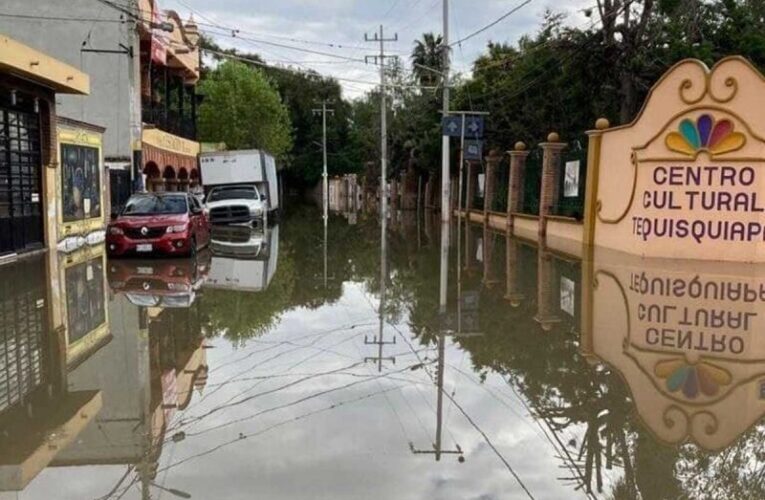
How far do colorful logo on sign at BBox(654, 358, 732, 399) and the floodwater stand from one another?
40mm

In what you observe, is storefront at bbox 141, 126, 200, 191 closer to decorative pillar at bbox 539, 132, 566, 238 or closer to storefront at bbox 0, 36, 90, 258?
storefront at bbox 0, 36, 90, 258

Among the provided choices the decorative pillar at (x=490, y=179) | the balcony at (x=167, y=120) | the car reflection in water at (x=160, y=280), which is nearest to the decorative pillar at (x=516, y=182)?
the decorative pillar at (x=490, y=179)

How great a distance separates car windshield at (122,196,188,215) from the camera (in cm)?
1872

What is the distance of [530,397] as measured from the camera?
6.94m

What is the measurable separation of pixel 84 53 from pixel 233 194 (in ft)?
27.2

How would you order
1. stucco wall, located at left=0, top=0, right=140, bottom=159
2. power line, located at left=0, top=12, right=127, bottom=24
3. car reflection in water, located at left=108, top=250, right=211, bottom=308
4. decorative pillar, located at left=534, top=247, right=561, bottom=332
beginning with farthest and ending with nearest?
stucco wall, located at left=0, top=0, right=140, bottom=159 < power line, located at left=0, top=12, right=127, bottom=24 < car reflection in water, located at left=108, top=250, right=211, bottom=308 < decorative pillar, located at left=534, top=247, right=561, bottom=332

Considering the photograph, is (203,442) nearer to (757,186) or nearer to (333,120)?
(757,186)

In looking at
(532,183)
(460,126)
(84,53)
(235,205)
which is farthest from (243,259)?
(84,53)

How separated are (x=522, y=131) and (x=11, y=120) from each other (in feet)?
80.2

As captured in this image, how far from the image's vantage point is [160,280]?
47.7 feet

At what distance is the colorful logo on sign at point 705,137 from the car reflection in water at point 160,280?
10.7 metres

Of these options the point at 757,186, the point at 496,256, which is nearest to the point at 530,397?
the point at 757,186

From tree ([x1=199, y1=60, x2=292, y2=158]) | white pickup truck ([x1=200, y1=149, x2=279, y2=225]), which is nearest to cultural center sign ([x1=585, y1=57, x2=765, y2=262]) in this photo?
white pickup truck ([x1=200, y1=149, x2=279, y2=225])

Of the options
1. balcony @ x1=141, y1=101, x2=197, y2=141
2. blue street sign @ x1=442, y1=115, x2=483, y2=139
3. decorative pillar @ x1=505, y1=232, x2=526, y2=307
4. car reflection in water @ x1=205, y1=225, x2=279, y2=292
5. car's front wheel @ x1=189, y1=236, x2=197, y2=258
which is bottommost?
car reflection in water @ x1=205, y1=225, x2=279, y2=292
